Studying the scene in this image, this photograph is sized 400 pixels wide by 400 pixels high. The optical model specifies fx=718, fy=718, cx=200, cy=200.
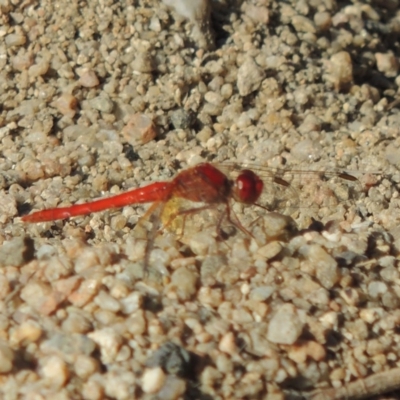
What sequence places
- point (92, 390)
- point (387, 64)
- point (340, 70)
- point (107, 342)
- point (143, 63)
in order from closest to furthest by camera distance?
point (92, 390)
point (107, 342)
point (143, 63)
point (340, 70)
point (387, 64)

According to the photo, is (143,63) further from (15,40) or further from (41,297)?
(41,297)

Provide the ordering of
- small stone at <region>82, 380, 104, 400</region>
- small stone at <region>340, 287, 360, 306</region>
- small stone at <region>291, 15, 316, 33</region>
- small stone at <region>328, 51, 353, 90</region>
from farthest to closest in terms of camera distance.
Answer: small stone at <region>291, 15, 316, 33</region>, small stone at <region>328, 51, 353, 90</region>, small stone at <region>340, 287, 360, 306</region>, small stone at <region>82, 380, 104, 400</region>

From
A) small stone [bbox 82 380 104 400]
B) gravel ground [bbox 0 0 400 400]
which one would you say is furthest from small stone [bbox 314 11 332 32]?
small stone [bbox 82 380 104 400]

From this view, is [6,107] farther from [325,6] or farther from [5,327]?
[325,6]

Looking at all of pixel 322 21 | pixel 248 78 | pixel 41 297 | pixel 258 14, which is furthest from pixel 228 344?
pixel 322 21

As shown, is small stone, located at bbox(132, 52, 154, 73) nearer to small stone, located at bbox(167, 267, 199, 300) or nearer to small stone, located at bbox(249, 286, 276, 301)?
small stone, located at bbox(167, 267, 199, 300)

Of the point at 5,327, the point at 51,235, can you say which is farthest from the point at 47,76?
the point at 5,327

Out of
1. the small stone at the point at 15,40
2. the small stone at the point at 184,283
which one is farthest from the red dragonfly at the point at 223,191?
the small stone at the point at 15,40
